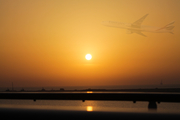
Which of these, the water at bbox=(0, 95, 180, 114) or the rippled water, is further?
the rippled water

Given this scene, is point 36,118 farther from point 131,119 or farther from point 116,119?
point 131,119

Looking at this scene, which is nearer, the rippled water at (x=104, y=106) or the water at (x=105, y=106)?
the water at (x=105, y=106)

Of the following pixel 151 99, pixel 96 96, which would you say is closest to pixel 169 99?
pixel 151 99

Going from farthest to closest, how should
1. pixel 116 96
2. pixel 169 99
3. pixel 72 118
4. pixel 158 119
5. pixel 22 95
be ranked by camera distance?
pixel 22 95, pixel 116 96, pixel 169 99, pixel 72 118, pixel 158 119

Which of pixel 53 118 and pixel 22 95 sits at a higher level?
pixel 22 95

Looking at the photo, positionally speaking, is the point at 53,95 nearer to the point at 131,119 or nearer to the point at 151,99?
the point at 151,99

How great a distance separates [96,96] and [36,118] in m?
12.4

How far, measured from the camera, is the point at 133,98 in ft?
84.1

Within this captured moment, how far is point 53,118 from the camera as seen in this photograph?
15.4m

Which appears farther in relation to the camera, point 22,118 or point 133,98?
point 133,98

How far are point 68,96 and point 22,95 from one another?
6829mm

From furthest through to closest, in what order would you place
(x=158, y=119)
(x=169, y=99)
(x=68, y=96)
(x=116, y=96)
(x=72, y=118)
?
(x=68, y=96), (x=116, y=96), (x=169, y=99), (x=72, y=118), (x=158, y=119)

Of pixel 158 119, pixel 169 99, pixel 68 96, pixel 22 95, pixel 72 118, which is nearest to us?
pixel 158 119

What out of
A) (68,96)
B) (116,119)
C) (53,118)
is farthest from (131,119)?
(68,96)
